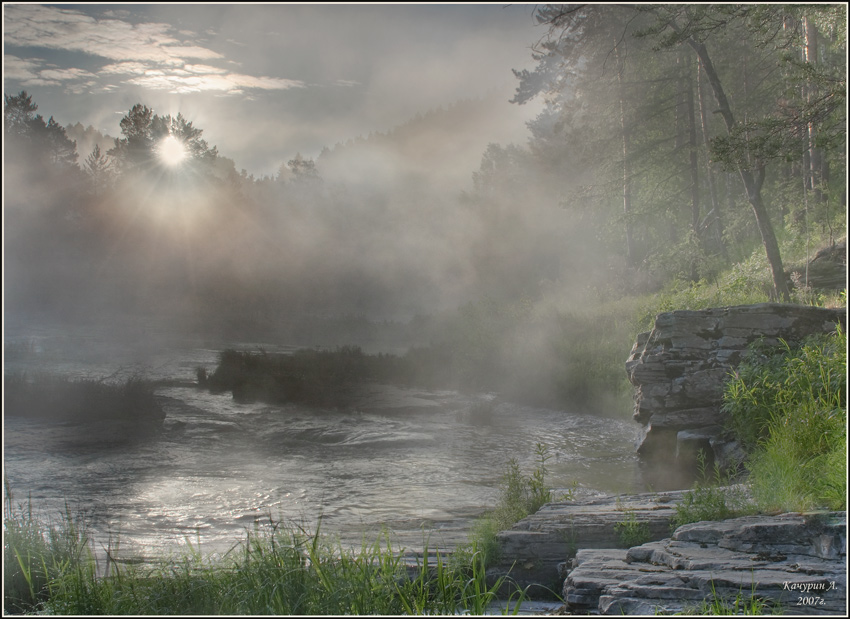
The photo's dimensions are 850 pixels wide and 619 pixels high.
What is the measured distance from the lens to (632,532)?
4.14 meters

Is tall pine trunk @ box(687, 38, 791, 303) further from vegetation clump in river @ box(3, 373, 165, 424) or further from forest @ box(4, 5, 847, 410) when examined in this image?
vegetation clump in river @ box(3, 373, 165, 424)

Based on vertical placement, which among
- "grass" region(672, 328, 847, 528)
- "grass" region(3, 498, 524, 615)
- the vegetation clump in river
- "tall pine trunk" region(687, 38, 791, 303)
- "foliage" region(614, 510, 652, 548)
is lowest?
the vegetation clump in river

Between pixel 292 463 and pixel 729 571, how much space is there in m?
6.24

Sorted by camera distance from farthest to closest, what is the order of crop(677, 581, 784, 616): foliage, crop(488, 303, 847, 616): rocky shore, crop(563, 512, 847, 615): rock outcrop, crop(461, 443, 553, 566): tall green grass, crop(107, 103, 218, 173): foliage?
crop(107, 103, 218, 173): foliage → crop(461, 443, 553, 566): tall green grass → crop(488, 303, 847, 616): rocky shore → crop(563, 512, 847, 615): rock outcrop → crop(677, 581, 784, 616): foliage

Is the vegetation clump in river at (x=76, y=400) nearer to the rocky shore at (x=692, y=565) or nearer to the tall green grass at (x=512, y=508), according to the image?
the tall green grass at (x=512, y=508)

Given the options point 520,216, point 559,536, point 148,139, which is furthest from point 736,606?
point 520,216

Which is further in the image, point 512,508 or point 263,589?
point 512,508

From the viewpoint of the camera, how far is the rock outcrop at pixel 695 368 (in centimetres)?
618

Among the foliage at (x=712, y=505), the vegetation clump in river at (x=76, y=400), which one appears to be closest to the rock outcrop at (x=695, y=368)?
the foliage at (x=712, y=505)

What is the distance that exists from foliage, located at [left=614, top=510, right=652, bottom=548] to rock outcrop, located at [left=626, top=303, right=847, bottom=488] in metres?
2.25

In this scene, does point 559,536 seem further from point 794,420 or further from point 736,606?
point 794,420

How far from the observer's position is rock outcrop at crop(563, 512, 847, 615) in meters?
2.76

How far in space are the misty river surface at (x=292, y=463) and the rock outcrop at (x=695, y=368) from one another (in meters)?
0.59

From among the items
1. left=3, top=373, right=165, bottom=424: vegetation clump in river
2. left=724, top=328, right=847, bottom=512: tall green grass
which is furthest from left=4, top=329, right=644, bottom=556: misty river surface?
left=724, top=328, right=847, bottom=512: tall green grass
